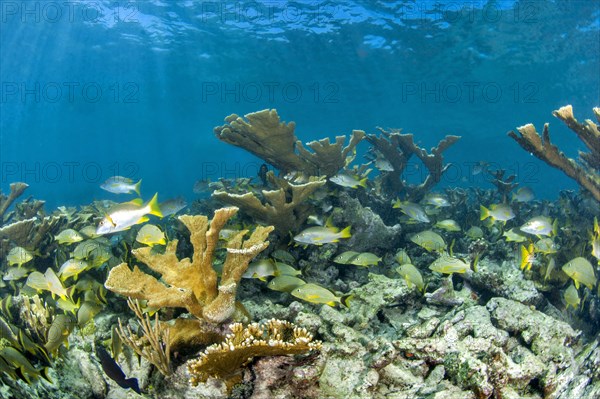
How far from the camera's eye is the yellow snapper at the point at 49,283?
4055 mm

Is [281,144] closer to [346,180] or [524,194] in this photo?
[346,180]

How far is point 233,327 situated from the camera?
2809 mm

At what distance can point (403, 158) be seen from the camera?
880 cm

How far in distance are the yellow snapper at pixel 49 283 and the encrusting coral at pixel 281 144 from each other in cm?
326

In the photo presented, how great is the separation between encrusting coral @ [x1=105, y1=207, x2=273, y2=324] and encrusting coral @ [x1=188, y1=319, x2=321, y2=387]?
0.42 m

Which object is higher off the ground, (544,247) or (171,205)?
(544,247)

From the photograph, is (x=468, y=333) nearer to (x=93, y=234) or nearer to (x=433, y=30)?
(x=93, y=234)

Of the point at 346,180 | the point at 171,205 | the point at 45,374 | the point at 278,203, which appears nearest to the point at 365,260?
the point at 278,203

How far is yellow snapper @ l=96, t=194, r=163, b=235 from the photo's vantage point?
3793mm

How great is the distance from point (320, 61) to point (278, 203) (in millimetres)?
24435

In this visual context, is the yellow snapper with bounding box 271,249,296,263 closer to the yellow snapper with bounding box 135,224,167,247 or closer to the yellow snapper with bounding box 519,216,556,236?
the yellow snapper with bounding box 135,224,167,247

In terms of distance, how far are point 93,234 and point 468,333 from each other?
4.92m

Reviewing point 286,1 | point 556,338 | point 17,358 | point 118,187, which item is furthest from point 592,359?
point 286,1

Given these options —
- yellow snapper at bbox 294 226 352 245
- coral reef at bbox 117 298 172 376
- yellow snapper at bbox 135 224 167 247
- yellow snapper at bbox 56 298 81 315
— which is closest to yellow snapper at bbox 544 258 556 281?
yellow snapper at bbox 294 226 352 245
